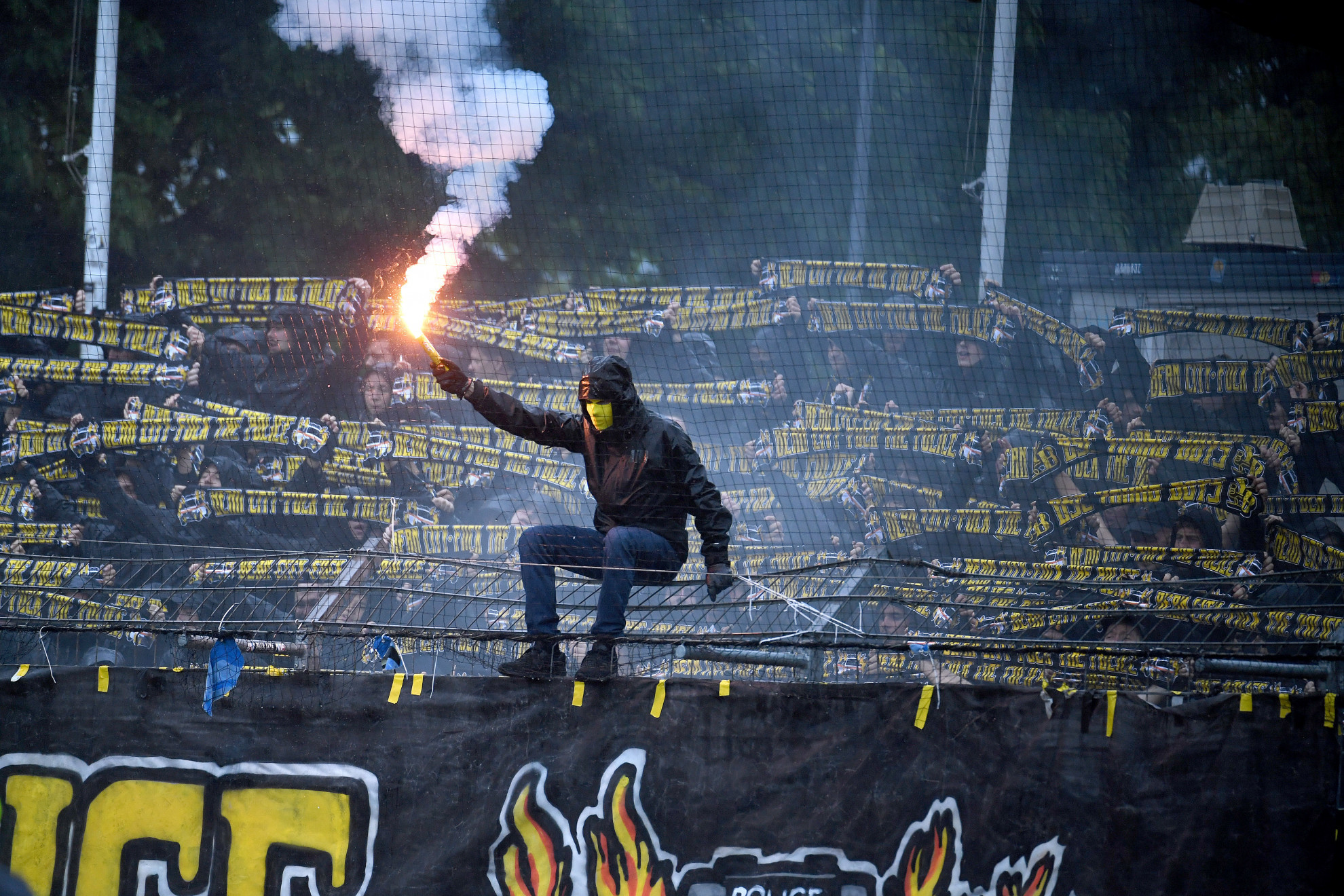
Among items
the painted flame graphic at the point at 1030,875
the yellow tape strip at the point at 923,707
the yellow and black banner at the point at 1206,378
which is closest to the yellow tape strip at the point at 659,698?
the yellow tape strip at the point at 923,707

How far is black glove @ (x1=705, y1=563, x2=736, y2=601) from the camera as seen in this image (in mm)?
3910

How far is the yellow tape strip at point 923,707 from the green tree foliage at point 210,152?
26.9 feet

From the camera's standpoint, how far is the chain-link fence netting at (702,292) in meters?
8.51

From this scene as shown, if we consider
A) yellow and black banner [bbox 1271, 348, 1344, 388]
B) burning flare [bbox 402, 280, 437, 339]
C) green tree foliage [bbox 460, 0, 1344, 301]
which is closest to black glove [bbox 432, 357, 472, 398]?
burning flare [bbox 402, 280, 437, 339]

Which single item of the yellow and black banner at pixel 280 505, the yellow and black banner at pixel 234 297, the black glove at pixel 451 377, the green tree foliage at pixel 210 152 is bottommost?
the yellow and black banner at pixel 280 505

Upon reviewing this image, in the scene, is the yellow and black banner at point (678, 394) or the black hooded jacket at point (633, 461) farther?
the yellow and black banner at point (678, 394)

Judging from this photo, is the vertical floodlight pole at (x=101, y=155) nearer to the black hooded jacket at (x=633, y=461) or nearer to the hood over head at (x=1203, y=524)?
the black hooded jacket at (x=633, y=461)

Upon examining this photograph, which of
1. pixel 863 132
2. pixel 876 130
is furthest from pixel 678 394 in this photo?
pixel 876 130

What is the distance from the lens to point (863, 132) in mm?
10547

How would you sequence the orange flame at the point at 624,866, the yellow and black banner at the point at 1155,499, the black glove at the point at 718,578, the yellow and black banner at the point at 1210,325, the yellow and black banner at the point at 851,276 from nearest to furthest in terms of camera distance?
the orange flame at the point at 624,866 → the black glove at the point at 718,578 → the yellow and black banner at the point at 1155,499 → the yellow and black banner at the point at 1210,325 → the yellow and black banner at the point at 851,276

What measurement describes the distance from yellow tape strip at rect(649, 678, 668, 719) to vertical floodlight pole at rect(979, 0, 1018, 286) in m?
7.28

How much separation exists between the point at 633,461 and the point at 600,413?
9.4 inches

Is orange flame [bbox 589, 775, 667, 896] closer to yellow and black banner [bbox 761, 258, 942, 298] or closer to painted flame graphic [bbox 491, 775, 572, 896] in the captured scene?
painted flame graphic [bbox 491, 775, 572, 896]

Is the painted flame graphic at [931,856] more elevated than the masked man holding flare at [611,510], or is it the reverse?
the masked man holding flare at [611,510]
